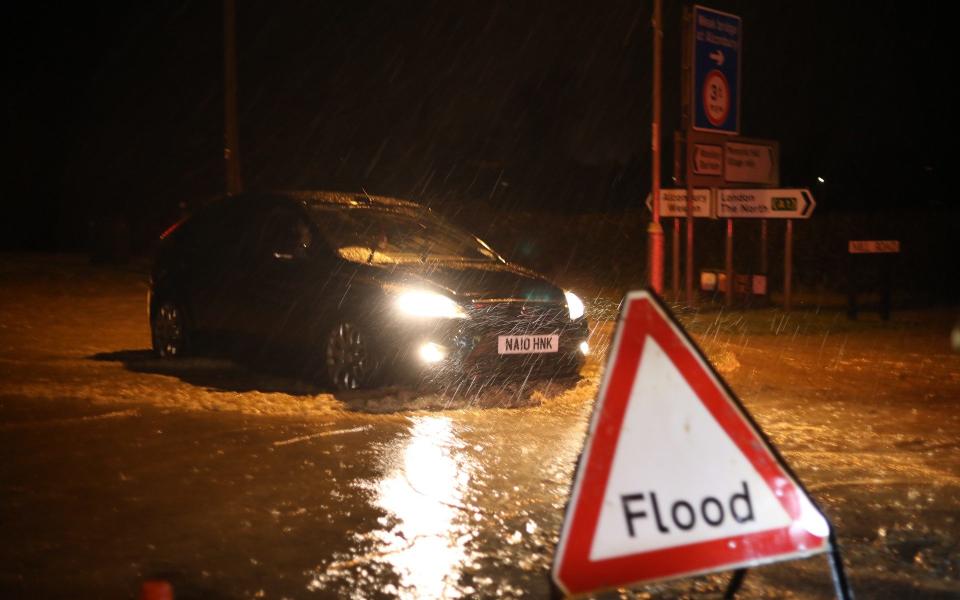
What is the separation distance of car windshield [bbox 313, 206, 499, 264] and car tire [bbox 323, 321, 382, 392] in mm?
669

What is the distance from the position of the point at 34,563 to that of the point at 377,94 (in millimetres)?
37768

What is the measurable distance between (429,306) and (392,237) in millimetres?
1445

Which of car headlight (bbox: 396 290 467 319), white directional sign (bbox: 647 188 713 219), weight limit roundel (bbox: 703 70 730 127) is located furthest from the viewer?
white directional sign (bbox: 647 188 713 219)

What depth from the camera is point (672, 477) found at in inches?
134

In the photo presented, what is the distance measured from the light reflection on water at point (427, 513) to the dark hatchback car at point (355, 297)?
1055 millimetres

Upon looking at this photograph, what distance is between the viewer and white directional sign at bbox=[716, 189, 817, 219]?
17656mm

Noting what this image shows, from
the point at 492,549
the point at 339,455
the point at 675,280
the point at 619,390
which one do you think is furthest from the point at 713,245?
the point at 619,390

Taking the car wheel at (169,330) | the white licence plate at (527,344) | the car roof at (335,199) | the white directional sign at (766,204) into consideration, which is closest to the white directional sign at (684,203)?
the white directional sign at (766,204)

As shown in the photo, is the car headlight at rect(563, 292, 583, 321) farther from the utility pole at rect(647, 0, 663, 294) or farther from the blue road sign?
the blue road sign

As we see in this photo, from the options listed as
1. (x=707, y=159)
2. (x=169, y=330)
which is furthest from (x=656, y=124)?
(x=169, y=330)

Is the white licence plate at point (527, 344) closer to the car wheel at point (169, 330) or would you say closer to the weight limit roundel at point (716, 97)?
the car wheel at point (169, 330)

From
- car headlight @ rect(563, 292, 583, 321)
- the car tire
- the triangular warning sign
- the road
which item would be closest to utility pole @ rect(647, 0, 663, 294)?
the road

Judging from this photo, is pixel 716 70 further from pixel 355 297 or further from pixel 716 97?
pixel 355 297

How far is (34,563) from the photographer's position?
500 cm
